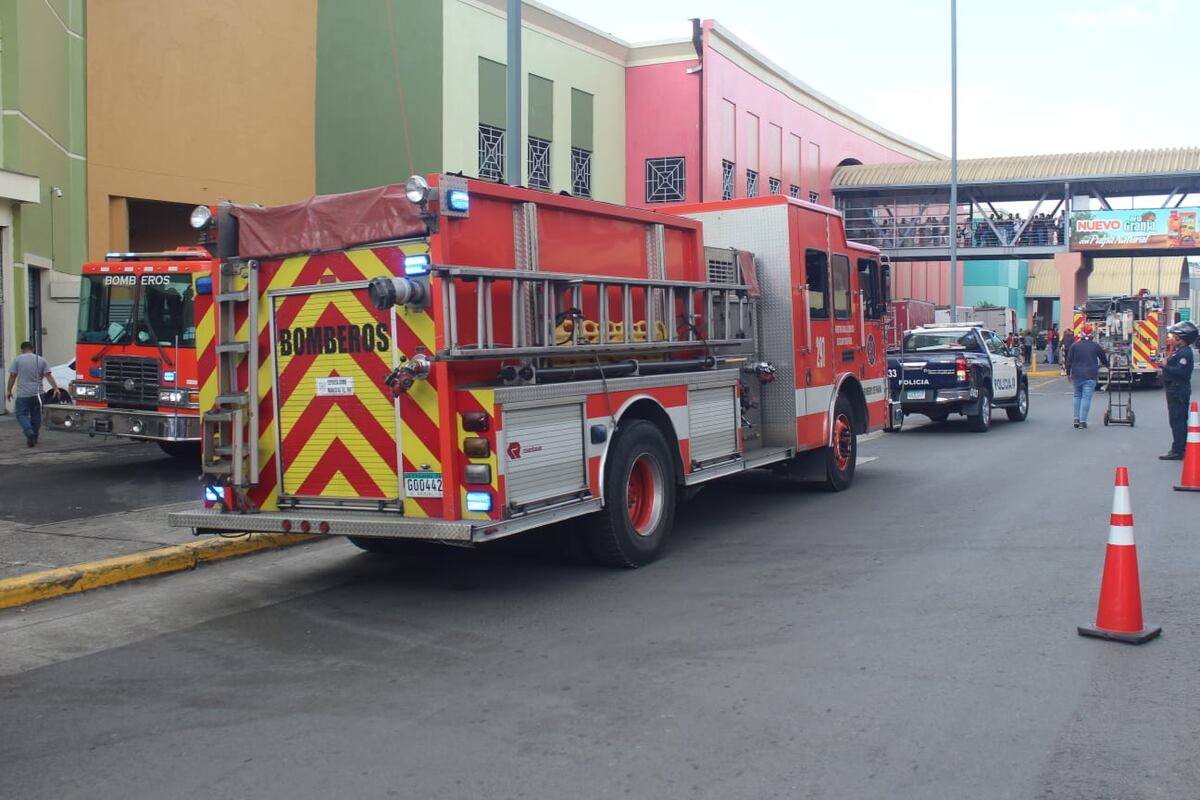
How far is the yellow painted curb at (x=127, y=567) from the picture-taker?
24.8ft

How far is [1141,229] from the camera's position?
42.4m

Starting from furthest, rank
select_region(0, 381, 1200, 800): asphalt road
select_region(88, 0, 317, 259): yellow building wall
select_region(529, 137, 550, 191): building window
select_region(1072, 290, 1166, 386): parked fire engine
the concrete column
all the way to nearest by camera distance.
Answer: the concrete column < select_region(529, 137, 550, 191): building window < select_region(1072, 290, 1166, 386): parked fire engine < select_region(88, 0, 317, 259): yellow building wall < select_region(0, 381, 1200, 800): asphalt road

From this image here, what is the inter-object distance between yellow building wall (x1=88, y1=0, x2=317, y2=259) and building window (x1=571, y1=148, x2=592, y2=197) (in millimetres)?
7585

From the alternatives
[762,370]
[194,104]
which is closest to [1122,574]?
[762,370]

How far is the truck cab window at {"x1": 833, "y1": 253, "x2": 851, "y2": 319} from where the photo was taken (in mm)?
11875

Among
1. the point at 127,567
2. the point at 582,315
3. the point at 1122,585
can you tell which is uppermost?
the point at 582,315

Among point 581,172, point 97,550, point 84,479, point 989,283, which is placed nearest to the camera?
point 97,550

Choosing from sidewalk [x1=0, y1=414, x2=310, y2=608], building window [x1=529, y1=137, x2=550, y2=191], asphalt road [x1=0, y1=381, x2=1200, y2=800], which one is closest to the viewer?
asphalt road [x1=0, y1=381, x2=1200, y2=800]

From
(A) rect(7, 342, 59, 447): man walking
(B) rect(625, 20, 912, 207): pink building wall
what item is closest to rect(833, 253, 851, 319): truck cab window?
(A) rect(7, 342, 59, 447): man walking

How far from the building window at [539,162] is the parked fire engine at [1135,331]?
14626mm

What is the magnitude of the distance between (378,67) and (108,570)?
820 inches

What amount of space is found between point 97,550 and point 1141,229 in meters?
42.2

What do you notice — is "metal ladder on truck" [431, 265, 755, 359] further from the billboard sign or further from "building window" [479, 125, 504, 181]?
the billboard sign

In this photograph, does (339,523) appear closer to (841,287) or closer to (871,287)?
(841,287)
